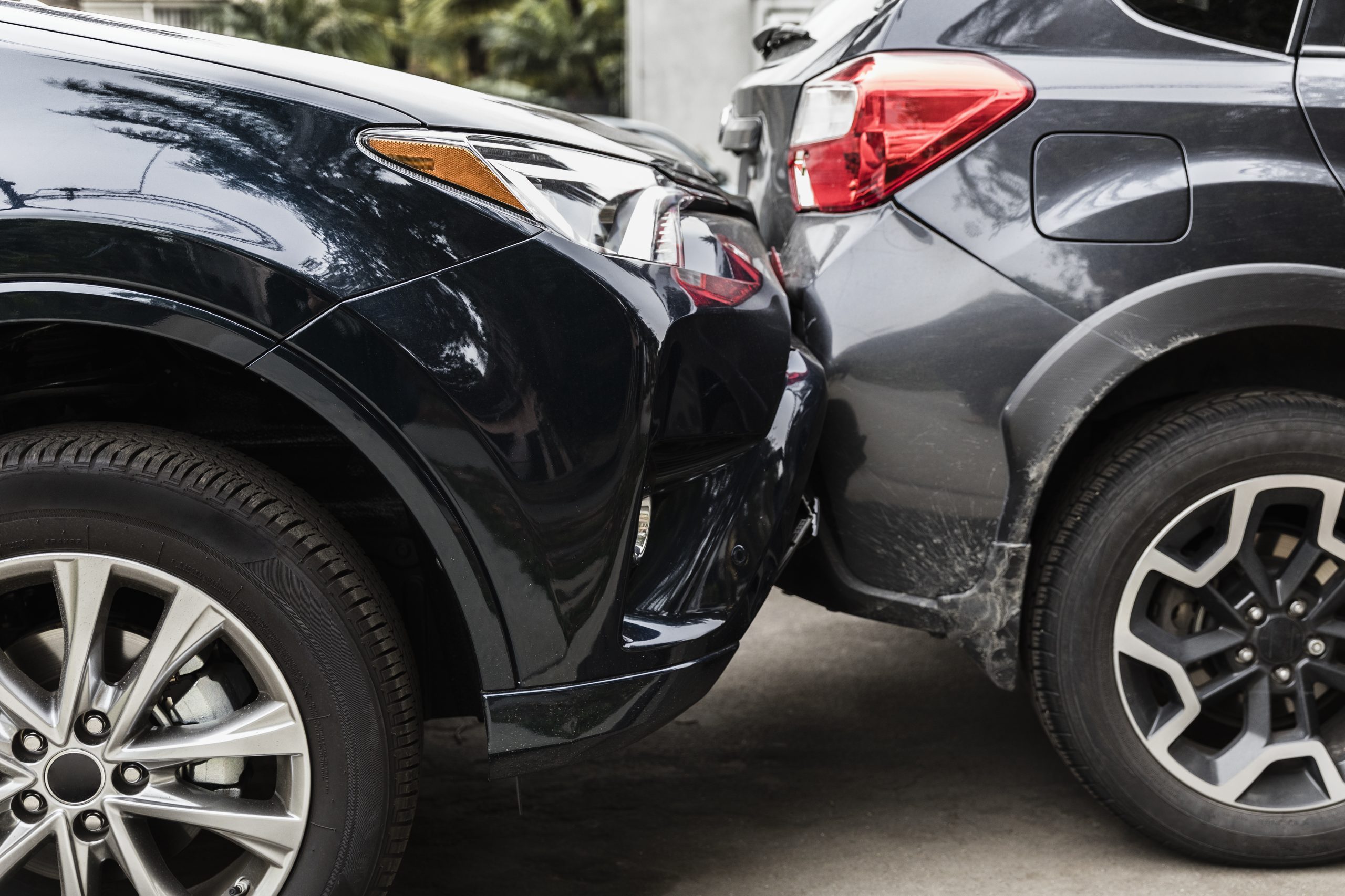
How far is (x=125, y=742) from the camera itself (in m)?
1.68

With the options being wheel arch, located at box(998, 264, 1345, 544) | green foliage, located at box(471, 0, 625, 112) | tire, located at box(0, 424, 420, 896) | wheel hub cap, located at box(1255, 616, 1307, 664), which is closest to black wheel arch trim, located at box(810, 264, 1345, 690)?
wheel arch, located at box(998, 264, 1345, 544)

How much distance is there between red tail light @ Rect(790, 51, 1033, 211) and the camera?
2000 millimetres

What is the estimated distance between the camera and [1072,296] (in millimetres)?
1992

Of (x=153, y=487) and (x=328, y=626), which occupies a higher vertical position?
(x=153, y=487)

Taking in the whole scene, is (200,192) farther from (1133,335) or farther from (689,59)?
(689,59)

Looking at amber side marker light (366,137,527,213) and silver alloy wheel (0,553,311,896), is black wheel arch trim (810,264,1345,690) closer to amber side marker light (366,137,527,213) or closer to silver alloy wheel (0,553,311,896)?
amber side marker light (366,137,527,213)

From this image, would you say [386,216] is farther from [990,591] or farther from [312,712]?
[990,591]

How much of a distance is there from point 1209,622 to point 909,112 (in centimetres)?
109

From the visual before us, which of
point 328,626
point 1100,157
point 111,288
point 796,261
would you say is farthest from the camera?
point 796,261

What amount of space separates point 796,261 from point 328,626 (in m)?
1.06

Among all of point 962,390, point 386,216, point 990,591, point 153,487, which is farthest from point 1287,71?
point 153,487

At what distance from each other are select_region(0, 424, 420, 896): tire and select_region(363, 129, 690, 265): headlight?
51 centimetres

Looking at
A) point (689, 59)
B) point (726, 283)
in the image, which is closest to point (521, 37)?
point (689, 59)

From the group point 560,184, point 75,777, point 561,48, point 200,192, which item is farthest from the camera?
point 561,48
